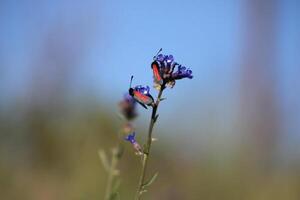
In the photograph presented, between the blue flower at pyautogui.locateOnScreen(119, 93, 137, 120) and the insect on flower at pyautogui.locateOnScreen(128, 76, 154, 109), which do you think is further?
the blue flower at pyautogui.locateOnScreen(119, 93, 137, 120)

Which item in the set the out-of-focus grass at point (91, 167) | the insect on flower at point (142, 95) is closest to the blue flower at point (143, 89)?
the insect on flower at point (142, 95)

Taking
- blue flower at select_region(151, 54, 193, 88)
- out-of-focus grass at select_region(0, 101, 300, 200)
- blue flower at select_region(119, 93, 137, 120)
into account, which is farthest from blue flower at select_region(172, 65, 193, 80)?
out-of-focus grass at select_region(0, 101, 300, 200)

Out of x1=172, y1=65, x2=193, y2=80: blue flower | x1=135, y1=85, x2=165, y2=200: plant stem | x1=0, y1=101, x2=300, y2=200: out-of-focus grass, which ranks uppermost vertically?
x1=172, y1=65, x2=193, y2=80: blue flower

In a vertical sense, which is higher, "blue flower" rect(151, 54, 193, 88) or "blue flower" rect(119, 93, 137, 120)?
"blue flower" rect(151, 54, 193, 88)

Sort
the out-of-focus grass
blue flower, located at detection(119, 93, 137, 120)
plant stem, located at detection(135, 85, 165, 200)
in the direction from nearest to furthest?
plant stem, located at detection(135, 85, 165, 200), blue flower, located at detection(119, 93, 137, 120), the out-of-focus grass

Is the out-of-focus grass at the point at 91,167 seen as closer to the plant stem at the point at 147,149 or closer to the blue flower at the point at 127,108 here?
the blue flower at the point at 127,108

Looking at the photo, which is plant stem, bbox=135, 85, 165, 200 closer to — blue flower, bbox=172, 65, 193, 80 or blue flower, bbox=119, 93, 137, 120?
blue flower, bbox=172, 65, 193, 80

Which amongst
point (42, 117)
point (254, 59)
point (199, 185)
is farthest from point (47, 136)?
point (254, 59)

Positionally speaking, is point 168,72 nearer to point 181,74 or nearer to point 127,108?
point 181,74
